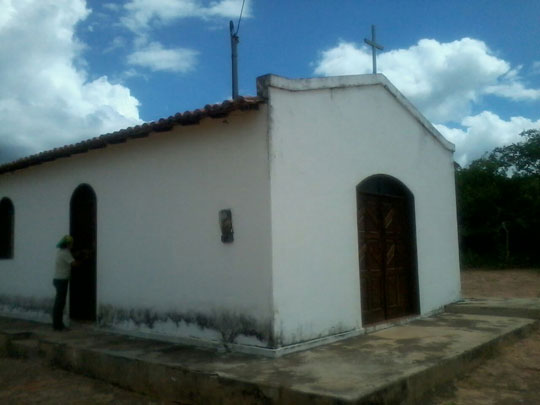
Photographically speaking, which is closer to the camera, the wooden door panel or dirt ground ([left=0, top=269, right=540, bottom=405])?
dirt ground ([left=0, top=269, right=540, bottom=405])

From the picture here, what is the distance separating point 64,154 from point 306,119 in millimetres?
4429

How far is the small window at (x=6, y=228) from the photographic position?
1020 centimetres

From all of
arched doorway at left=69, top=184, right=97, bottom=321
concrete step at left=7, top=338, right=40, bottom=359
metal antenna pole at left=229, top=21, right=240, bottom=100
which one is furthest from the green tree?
concrete step at left=7, top=338, right=40, bottom=359

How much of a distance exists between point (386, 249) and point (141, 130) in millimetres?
4135

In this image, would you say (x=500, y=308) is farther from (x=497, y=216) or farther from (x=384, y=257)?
(x=497, y=216)

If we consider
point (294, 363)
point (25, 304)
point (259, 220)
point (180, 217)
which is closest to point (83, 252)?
point (25, 304)

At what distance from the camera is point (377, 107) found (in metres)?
7.75

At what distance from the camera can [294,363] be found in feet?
17.2

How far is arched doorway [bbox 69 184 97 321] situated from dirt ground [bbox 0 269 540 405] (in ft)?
4.90

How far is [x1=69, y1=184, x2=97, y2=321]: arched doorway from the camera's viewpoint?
8.41 metres

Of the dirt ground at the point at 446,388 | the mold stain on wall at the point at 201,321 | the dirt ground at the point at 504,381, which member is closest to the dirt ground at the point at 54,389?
the dirt ground at the point at 446,388

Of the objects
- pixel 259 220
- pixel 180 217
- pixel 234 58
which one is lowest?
pixel 259 220

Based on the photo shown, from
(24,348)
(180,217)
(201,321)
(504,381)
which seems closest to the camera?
(504,381)

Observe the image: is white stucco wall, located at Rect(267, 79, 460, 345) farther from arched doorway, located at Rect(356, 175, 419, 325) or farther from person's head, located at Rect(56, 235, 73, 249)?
person's head, located at Rect(56, 235, 73, 249)
